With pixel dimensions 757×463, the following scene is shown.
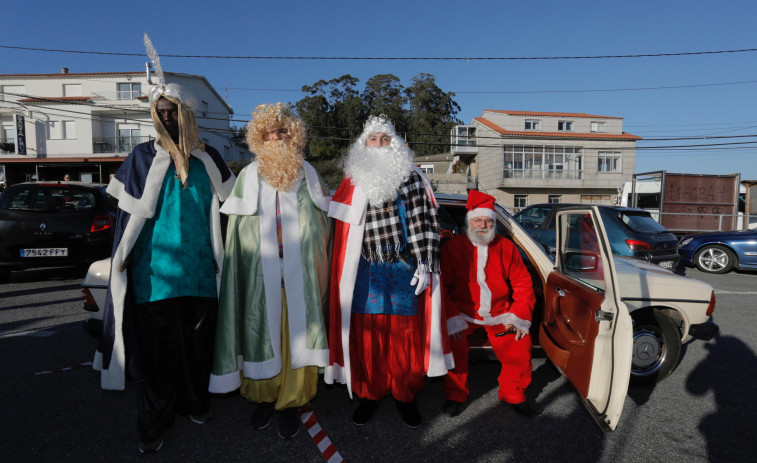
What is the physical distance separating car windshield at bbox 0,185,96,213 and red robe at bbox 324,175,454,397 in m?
6.23

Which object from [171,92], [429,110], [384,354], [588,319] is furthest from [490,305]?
[429,110]

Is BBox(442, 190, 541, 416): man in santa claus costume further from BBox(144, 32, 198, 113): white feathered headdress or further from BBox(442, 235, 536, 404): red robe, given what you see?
BBox(144, 32, 198, 113): white feathered headdress

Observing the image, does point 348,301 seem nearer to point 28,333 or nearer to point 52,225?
point 28,333

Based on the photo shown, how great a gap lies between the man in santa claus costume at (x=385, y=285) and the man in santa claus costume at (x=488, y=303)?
11.5 inches

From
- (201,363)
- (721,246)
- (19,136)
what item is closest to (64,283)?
(201,363)

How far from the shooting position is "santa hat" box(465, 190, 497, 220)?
10.1ft

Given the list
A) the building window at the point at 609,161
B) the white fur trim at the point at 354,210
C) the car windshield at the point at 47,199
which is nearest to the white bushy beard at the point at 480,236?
the white fur trim at the point at 354,210

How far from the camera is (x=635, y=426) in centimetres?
291

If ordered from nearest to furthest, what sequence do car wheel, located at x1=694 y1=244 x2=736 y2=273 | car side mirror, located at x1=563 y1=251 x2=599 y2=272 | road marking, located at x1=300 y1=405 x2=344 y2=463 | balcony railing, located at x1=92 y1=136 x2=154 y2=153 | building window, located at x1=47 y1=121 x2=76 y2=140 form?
road marking, located at x1=300 y1=405 x2=344 y2=463, car side mirror, located at x1=563 y1=251 x2=599 y2=272, car wheel, located at x1=694 y1=244 x2=736 y2=273, balcony railing, located at x1=92 y1=136 x2=154 y2=153, building window, located at x1=47 y1=121 x2=76 y2=140

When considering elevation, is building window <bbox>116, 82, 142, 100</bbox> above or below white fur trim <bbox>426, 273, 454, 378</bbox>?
above

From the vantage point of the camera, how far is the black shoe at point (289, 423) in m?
2.68

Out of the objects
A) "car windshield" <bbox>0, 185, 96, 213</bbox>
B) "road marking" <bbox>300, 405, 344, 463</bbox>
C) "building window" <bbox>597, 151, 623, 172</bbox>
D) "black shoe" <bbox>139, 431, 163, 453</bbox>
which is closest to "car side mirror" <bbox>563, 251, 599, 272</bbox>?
"road marking" <bbox>300, 405, 344, 463</bbox>

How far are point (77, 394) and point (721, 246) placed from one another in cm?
1214

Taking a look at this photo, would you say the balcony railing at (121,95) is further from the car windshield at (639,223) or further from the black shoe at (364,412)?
the black shoe at (364,412)
